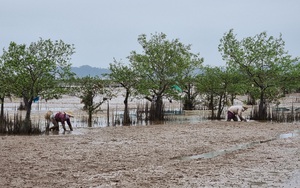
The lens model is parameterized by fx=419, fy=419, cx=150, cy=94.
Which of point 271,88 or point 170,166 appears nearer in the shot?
point 170,166

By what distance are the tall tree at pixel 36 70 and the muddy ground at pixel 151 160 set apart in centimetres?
305

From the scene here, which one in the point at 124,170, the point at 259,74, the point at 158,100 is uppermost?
the point at 259,74

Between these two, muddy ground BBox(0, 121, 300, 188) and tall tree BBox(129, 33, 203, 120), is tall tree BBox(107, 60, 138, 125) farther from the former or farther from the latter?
muddy ground BBox(0, 121, 300, 188)

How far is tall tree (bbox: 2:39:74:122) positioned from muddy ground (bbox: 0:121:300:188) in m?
3.05

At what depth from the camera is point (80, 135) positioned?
15805 millimetres

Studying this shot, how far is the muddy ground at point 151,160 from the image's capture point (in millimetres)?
8031

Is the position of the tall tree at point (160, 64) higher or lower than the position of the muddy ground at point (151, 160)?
higher

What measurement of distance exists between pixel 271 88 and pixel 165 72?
6.56 m

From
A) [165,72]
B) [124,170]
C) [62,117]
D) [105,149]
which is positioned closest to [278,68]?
[165,72]

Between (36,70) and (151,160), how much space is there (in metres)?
8.72

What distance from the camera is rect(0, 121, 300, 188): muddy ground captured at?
8.03m

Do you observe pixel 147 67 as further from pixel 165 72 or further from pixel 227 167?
pixel 227 167

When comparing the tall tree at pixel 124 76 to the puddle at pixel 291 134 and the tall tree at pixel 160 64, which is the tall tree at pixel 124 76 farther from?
the puddle at pixel 291 134

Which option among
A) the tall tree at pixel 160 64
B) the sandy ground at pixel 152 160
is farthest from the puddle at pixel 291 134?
the tall tree at pixel 160 64
